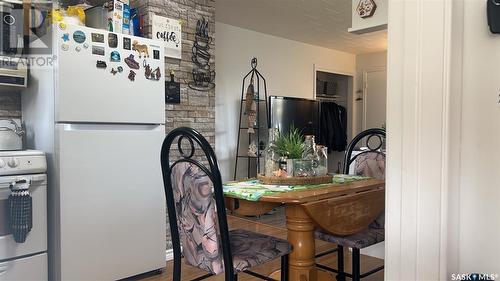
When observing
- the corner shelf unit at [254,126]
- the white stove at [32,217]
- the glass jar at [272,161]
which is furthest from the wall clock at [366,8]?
the corner shelf unit at [254,126]

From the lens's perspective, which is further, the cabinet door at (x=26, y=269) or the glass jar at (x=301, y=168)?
the cabinet door at (x=26, y=269)

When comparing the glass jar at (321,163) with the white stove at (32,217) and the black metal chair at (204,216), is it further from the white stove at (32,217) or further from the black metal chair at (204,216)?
the white stove at (32,217)

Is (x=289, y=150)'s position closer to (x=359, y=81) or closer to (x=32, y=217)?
(x=32, y=217)

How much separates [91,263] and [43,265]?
0.87 ft

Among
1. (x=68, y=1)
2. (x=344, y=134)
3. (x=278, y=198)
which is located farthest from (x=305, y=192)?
(x=344, y=134)

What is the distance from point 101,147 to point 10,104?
77 cm

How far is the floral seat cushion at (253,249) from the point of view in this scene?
1.60m

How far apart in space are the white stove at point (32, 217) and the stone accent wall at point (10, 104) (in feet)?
1.84

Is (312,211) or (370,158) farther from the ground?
(370,158)

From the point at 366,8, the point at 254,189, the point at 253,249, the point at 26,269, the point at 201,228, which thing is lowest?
the point at 26,269

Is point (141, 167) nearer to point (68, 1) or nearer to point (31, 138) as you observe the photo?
point (31, 138)

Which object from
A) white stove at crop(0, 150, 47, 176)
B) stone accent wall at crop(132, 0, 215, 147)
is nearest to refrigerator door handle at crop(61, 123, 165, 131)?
white stove at crop(0, 150, 47, 176)

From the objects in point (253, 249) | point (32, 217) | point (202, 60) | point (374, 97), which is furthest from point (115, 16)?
point (374, 97)

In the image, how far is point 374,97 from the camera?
6566 mm
